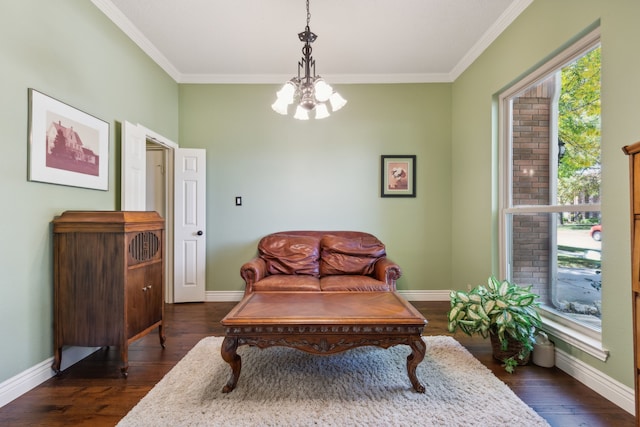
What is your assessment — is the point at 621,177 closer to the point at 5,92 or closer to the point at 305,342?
the point at 305,342

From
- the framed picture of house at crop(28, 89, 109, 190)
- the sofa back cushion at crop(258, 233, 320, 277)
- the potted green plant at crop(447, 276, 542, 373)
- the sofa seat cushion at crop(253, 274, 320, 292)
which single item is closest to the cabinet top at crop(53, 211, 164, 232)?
the framed picture of house at crop(28, 89, 109, 190)

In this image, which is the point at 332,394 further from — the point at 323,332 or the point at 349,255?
the point at 349,255

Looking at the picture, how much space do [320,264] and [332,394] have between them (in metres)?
1.67

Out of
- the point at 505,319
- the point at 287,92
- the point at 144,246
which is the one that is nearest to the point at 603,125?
the point at 505,319

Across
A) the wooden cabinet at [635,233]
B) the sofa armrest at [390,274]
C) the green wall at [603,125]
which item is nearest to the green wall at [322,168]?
the green wall at [603,125]

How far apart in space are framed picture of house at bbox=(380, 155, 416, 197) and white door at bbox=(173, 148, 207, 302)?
2241 millimetres

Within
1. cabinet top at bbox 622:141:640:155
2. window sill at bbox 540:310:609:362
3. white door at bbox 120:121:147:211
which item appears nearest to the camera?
cabinet top at bbox 622:141:640:155

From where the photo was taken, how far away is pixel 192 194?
11.9 feet

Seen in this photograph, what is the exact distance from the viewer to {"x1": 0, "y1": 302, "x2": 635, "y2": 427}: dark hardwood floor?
158cm

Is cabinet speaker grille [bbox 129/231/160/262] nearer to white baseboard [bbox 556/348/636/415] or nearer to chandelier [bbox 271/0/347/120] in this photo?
chandelier [bbox 271/0/347/120]

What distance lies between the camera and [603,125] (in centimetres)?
179

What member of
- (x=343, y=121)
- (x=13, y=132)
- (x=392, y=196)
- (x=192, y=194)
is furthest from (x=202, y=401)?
(x=343, y=121)

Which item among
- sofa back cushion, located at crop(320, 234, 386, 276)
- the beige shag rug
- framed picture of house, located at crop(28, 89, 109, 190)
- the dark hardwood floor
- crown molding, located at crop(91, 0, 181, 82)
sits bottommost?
the dark hardwood floor

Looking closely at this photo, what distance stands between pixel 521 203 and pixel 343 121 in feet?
7.05
